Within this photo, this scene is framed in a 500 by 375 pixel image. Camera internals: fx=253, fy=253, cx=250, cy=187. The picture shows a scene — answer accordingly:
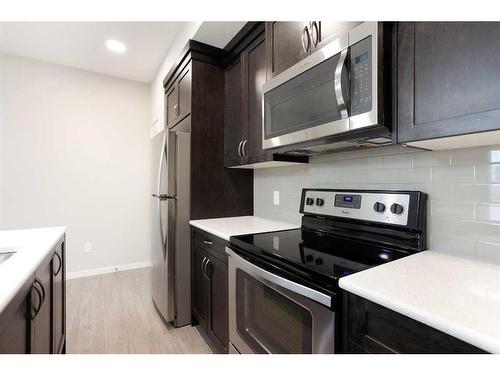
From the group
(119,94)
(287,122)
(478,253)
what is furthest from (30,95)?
(478,253)

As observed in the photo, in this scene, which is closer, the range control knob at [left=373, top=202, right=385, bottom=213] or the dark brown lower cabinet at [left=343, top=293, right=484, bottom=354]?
the dark brown lower cabinet at [left=343, top=293, right=484, bottom=354]

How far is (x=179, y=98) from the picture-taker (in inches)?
95.5

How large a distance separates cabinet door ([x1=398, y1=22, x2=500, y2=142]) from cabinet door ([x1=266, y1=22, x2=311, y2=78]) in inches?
19.6

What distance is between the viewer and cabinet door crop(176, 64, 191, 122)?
7.16 feet

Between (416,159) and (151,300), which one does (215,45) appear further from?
(151,300)

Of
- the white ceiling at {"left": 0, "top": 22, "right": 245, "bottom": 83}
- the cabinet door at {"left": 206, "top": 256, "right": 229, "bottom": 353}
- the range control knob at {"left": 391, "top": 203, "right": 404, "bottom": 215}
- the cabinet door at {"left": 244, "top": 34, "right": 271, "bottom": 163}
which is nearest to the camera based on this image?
the range control knob at {"left": 391, "top": 203, "right": 404, "bottom": 215}

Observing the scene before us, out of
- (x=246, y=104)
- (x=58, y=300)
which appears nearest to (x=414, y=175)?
(x=246, y=104)

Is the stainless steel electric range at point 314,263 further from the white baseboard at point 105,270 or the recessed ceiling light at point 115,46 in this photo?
the white baseboard at point 105,270

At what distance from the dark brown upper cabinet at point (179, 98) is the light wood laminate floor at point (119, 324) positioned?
1803 millimetres

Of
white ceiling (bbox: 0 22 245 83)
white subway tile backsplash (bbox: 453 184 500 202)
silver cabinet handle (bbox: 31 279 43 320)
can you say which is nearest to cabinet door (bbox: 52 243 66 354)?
silver cabinet handle (bbox: 31 279 43 320)

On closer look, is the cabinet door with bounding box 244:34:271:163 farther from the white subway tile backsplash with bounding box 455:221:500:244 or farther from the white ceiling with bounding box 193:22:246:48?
the white subway tile backsplash with bounding box 455:221:500:244

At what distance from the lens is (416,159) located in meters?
1.18

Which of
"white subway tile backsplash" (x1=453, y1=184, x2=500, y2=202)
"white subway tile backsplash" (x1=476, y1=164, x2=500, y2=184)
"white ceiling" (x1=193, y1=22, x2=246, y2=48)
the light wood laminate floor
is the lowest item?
the light wood laminate floor

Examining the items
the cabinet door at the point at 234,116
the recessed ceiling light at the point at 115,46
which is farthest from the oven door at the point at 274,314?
the recessed ceiling light at the point at 115,46
